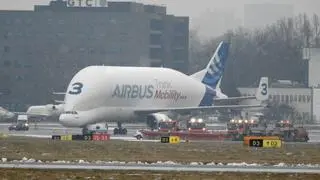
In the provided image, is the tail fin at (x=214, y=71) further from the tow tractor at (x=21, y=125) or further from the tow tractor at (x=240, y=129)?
the tow tractor at (x=240, y=129)

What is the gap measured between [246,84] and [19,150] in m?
105

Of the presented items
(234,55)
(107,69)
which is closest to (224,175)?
(107,69)

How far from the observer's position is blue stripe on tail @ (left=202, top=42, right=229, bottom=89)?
12437 cm

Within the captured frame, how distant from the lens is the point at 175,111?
11962cm

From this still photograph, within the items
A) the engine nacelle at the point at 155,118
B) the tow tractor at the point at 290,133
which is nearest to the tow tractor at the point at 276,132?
the tow tractor at the point at 290,133

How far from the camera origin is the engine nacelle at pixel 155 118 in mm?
114269

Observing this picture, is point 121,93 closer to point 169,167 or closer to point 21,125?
point 21,125


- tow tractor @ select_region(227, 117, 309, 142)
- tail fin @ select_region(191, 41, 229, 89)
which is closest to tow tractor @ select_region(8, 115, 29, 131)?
tail fin @ select_region(191, 41, 229, 89)

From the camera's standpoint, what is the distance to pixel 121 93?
4486 inches

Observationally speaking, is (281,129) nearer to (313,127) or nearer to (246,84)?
(313,127)

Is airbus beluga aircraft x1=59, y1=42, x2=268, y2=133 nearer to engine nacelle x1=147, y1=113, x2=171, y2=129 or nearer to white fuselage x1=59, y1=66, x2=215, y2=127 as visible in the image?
white fuselage x1=59, y1=66, x2=215, y2=127

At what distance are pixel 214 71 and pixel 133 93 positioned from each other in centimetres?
1249

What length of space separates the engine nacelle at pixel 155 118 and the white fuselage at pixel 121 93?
99 cm

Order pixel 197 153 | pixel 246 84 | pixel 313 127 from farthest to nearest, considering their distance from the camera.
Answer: pixel 246 84
pixel 313 127
pixel 197 153
